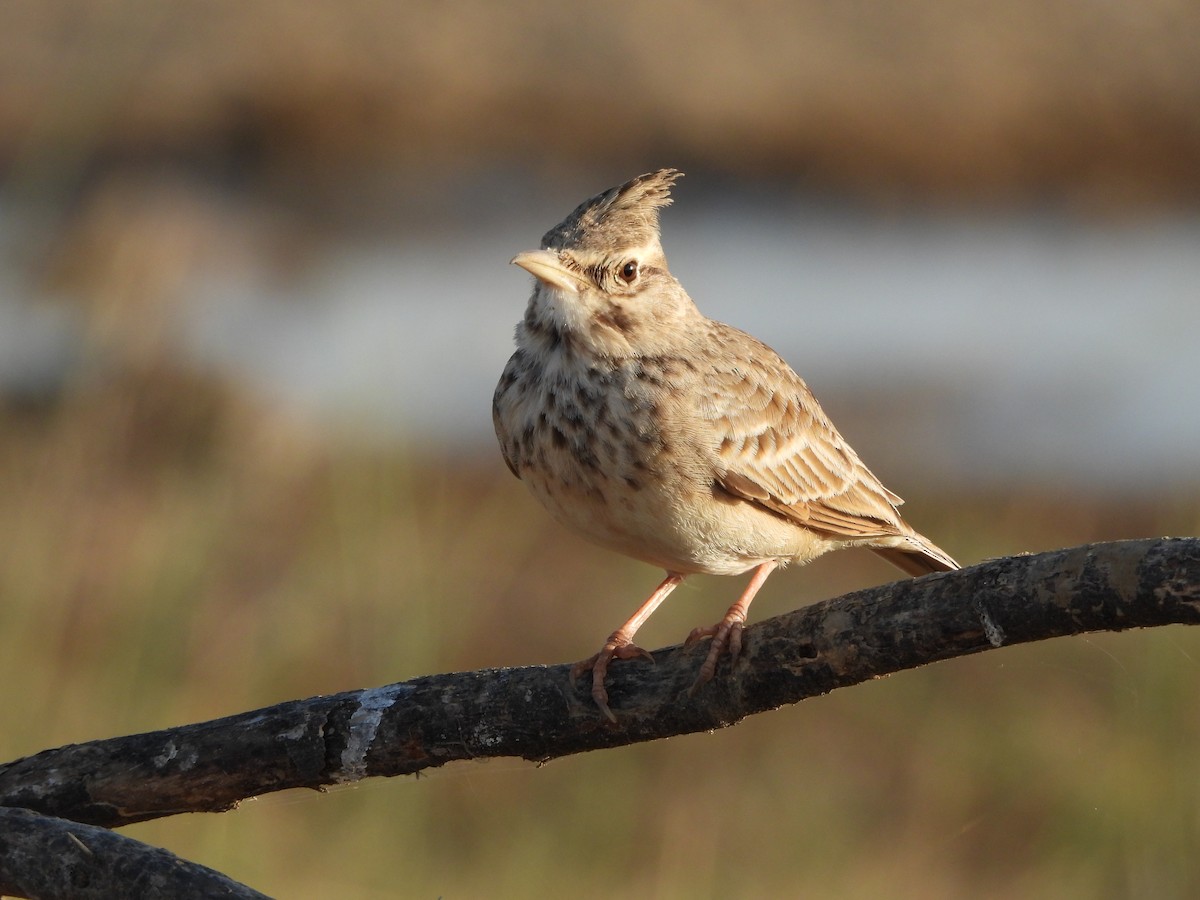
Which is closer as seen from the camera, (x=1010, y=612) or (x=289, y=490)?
(x=1010, y=612)

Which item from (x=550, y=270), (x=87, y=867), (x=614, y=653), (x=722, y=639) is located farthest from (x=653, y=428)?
(x=87, y=867)

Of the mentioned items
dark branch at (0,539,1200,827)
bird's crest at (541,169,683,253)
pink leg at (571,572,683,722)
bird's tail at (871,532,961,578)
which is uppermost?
bird's crest at (541,169,683,253)

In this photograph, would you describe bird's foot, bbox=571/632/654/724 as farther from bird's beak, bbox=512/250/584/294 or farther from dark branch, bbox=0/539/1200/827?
bird's beak, bbox=512/250/584/294

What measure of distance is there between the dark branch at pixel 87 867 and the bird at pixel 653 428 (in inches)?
52.3

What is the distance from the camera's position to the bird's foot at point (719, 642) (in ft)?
9.56

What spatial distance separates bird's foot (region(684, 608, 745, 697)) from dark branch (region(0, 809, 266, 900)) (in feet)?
3.24

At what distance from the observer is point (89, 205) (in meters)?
12.9

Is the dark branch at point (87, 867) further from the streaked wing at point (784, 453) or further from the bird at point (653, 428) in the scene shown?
the streaked wing at point (784, 453)

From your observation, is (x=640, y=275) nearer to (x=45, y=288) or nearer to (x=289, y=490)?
(x=45, y=288)

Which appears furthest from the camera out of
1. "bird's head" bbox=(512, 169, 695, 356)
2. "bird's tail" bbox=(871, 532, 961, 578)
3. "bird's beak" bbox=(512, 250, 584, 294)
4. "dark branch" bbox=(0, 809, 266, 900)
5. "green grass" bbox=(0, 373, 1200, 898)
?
"green grass" bbox=(0, 373, 1200, 898)

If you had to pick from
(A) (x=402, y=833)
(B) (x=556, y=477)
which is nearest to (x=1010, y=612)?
(B) (x=556, y=477)

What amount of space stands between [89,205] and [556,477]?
10.2m

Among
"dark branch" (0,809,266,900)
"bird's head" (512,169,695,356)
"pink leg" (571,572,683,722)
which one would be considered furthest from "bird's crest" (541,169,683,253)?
"dark branch" (0,809,266,900)

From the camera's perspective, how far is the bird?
3902 millimetres
